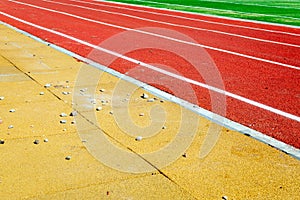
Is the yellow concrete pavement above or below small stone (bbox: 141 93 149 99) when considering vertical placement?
above

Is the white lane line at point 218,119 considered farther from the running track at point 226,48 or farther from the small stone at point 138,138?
the small stone at point 138,138

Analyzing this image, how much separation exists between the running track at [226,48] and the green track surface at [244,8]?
1.80 meters

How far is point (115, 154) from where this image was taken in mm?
5445

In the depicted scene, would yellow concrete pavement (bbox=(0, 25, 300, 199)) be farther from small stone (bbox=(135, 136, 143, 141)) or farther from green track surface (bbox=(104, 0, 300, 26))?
green track surface (bbox=(104, 0, 300, 26))

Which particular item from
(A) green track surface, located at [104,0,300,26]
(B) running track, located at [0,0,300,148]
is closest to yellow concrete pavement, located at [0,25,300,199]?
(B) running track, located at [0,0,300,148]

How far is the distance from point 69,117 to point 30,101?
1.03 m

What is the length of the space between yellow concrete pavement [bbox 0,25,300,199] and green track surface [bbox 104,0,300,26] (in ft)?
42.3

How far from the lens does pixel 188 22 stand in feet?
61.0

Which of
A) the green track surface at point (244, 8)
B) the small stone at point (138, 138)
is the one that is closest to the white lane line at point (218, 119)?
the small stone at point (138, 138)

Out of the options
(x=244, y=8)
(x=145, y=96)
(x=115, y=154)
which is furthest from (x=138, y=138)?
(x=244, y=8)

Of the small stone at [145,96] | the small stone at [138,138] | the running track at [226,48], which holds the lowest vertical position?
the running track at [226,48]

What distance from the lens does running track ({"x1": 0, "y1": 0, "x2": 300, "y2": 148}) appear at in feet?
23.6

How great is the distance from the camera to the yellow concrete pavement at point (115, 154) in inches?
182

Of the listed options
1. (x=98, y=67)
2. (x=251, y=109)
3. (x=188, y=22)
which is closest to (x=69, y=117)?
(x=251, y=109)
